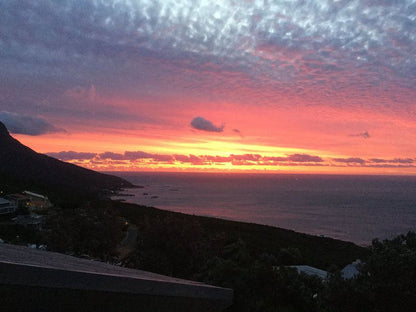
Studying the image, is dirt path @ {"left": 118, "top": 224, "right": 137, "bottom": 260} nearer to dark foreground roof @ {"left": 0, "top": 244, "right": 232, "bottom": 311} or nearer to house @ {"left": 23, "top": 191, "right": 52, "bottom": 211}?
house @ {"left": 23, "top": 191, "right": 52, "bottom": 211}

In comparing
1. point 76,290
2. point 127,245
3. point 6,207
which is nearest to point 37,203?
point 6,207

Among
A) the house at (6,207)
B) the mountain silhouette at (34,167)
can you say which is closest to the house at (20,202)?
the house at (6,207)

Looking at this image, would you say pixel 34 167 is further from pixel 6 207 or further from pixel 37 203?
pixel 6 207

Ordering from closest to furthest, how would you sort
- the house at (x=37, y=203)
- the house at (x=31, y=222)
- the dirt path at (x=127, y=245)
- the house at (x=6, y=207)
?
the dirt path at (x=127, y=245) < the house at (x=31, y=222) < the house at (x=6, y=207) < the house at (x=37, y=203)

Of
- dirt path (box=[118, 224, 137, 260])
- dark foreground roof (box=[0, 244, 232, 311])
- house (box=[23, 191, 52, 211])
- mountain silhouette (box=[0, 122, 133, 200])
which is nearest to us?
dark foreground roof (box=[0, 244, 232, 311])

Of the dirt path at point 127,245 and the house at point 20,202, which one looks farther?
the house at point 20,202

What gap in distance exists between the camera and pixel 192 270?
15305 millimetres

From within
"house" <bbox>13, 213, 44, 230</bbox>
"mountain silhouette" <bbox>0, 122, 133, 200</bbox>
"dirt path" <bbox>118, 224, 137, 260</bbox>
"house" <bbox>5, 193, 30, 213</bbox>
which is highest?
"mountain silhouette" <bbox>0, 122, 133, 200</bbox>

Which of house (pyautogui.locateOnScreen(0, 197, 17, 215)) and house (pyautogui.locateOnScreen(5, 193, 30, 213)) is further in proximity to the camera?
house (pyautogui.locateOnScreen(5, 193, 30, 213))

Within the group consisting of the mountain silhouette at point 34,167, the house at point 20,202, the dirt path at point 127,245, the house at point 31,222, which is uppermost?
the mountain silhouette at point 34,167

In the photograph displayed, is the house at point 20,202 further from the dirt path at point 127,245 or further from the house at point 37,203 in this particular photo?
the dirt path at point 127,245

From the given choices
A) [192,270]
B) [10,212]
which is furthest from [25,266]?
[10,212]

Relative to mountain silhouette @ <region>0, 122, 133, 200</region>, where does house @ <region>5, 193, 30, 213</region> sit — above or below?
below

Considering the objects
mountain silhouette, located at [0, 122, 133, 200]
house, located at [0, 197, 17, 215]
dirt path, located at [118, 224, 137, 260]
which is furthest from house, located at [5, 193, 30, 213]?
mountain silhouette, located at [0, 122, 133, 200]
